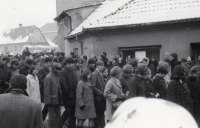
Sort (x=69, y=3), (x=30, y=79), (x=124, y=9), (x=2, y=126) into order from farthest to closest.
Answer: (x=69, y=3), (x=124, y=9), (x=30, y=79), (x=2, y=126)

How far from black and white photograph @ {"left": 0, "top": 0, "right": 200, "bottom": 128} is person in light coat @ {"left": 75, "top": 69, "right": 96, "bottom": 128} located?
0.02 meters

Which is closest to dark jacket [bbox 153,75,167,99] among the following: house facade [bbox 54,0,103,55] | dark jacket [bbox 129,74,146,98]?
dark jacket [bbox 129,74,146,98]

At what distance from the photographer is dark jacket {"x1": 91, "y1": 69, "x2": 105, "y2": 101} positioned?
22.4 ft

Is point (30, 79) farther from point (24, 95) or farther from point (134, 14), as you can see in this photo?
point (134, 14)

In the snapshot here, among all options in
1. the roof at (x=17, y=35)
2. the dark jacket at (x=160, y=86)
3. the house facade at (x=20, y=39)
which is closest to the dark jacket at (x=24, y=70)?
the dark jacket at (x=160, y=86)

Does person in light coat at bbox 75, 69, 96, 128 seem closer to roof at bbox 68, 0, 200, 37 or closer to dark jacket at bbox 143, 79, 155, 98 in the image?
dark jacket at bbox 143, 79, 155, 98

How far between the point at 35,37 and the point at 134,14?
2463 inches

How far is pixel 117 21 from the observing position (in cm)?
1409

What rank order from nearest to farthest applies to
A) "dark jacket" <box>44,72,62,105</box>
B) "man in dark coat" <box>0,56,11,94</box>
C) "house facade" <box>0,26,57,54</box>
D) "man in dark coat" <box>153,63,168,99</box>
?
"man in dark coat" <box>153,63,168,99</box> → "dark jacket" <box>44,72,62,105</box> → "man in dark coat" <box>0,56,11,94</box> → "house facade" <box>0,26,57,54</box>

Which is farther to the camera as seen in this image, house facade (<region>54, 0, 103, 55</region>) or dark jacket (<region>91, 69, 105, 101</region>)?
house facade (<region>54, 0, 103, 55</region>)

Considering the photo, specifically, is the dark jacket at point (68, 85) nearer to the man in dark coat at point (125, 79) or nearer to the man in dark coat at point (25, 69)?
the man in dark coat at point (25, 69)

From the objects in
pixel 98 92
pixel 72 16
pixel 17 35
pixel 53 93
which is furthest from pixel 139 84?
pixel 17 35

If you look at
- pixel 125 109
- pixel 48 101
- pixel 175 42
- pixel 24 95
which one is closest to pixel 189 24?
pixel 175 42

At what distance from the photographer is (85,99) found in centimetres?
657
